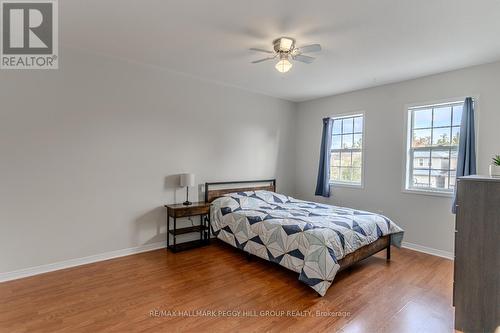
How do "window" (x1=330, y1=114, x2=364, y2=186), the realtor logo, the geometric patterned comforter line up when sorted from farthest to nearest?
"window" (x1=330, y1=114, x2=364, y2=186) < the geometric patterned comforter < the realtor logo

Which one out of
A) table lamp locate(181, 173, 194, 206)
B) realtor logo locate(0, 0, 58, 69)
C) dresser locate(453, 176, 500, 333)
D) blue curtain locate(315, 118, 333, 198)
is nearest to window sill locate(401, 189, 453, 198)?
blue curtain locate(315, 118, 333, 198)

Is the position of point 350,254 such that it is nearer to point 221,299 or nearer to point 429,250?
point 221,299

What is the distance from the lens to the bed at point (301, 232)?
268cm

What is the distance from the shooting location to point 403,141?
13.7 feet

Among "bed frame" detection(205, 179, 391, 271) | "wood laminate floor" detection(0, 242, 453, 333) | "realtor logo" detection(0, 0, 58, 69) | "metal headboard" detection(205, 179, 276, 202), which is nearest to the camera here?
"wood laminate floor" detection(0, 242, 453, 333)

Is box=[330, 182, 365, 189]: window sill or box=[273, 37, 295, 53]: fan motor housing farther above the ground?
box=[273, 37, 295, 53]: fan motor housing

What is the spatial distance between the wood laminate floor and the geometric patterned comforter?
244mm

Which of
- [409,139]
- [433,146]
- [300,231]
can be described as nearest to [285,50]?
[300,231]

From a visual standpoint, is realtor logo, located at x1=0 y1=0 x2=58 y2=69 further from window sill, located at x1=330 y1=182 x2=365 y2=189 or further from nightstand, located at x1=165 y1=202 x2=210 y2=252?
window sill, located at x1=330 y1=182 x2=365 y2=189

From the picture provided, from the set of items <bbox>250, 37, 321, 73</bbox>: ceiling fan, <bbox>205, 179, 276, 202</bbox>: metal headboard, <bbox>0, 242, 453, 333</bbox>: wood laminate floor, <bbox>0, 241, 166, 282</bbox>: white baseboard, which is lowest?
<bbox>0, 242, 453, 333</bbox>: wood laminate floor

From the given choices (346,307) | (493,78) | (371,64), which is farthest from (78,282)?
→ (493,78)

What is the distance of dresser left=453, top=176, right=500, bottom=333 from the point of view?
6.51 ft

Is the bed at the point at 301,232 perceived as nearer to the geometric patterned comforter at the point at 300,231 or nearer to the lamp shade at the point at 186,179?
the geometric patterned comforter at the point at 300,231

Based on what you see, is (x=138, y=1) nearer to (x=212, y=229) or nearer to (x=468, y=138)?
(x=212, y=229)
